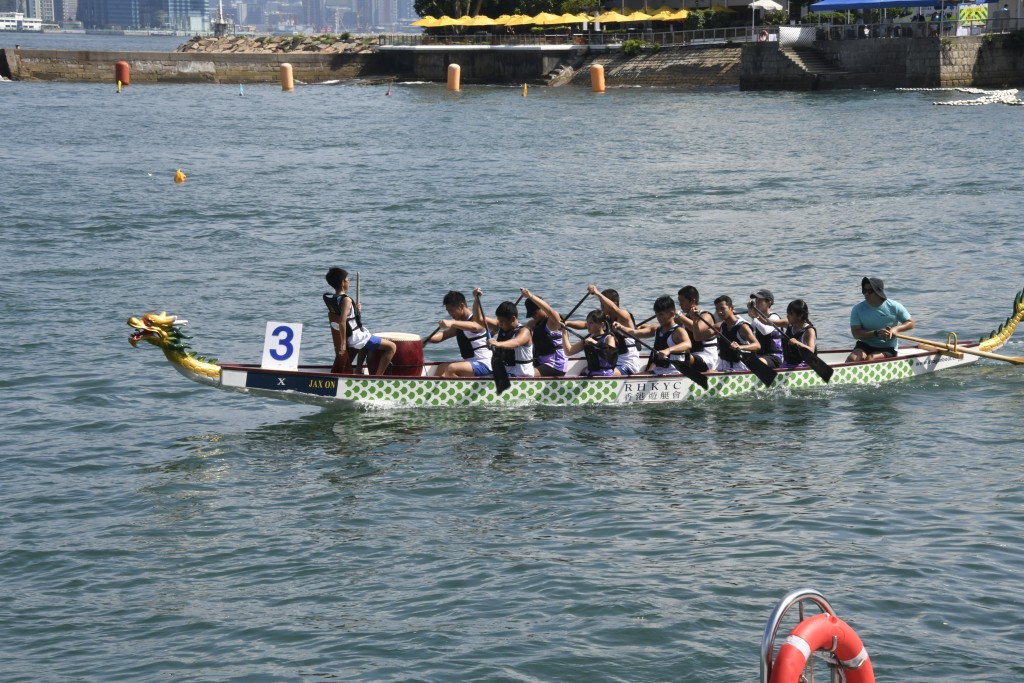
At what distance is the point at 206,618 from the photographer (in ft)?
35.5

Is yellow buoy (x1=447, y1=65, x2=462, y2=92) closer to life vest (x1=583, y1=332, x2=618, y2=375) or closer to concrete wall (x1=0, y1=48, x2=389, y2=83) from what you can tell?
concrete wall (x1=0, y1=48, x2=389, y2=83)

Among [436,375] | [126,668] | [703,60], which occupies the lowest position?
[126,668]

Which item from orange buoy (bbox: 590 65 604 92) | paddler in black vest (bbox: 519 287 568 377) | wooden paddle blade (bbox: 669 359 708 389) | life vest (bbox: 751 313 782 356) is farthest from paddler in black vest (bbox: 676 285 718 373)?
orange buoy (bbox: 590 65 604 92)

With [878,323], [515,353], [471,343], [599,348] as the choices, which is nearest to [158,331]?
[471,343]

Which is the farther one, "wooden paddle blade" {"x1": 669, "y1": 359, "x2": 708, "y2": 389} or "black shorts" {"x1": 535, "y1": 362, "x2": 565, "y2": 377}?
"black shorts" {"x1": 535, "y1": 362, "x2": 565, "y2": 377}

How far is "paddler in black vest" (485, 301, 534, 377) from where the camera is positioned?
1559cm

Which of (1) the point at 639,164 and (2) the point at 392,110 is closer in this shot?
(1) the point at 639,164

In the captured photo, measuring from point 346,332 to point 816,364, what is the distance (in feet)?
19.5

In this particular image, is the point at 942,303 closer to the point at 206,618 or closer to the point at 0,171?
the point at 206,618

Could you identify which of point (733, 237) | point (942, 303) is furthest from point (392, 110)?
point (942, 303)

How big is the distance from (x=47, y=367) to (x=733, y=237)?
632 inches

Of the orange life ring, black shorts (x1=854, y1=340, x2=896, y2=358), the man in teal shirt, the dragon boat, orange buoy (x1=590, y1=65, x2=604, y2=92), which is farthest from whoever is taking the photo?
orange buoy (x1=590, y1=65, x2=604, y2=92)

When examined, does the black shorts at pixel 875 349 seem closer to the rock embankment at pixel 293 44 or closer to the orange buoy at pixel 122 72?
the orange buoy at pixel 122 72

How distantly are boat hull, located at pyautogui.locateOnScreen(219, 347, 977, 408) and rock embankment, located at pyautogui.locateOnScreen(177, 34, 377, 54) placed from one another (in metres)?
76.0
